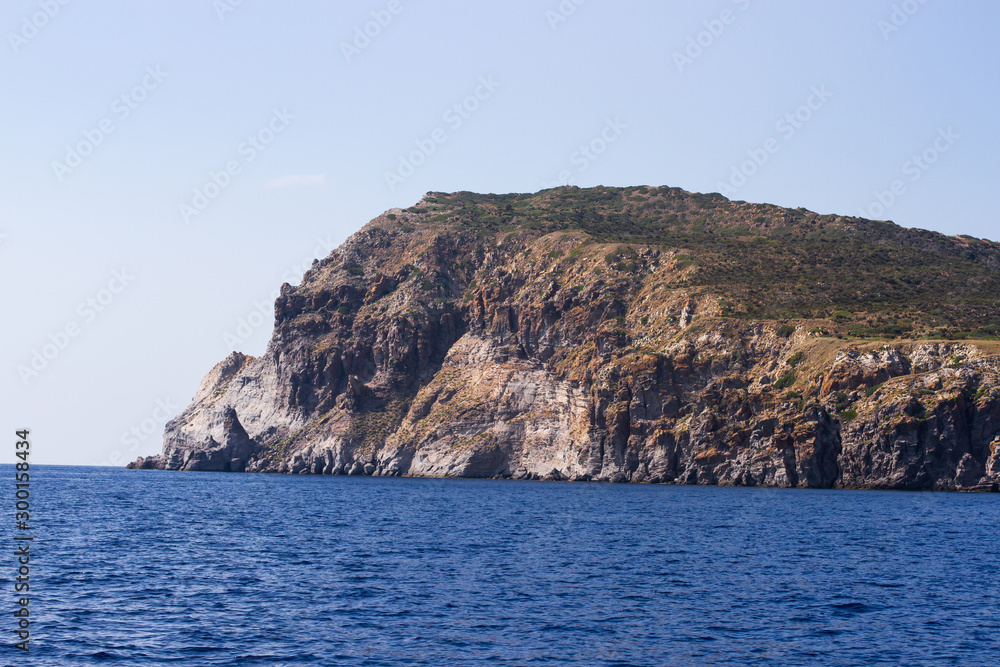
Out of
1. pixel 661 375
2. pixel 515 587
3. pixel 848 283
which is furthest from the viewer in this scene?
pixel 848 283

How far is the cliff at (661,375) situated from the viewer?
117m

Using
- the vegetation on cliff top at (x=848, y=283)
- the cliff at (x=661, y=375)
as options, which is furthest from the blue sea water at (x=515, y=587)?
the vegetation on cliff top at (x=848, y=283)

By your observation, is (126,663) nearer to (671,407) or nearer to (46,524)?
(46,524)

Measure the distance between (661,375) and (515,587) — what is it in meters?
96.3

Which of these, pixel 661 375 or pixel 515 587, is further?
pixel 661 375

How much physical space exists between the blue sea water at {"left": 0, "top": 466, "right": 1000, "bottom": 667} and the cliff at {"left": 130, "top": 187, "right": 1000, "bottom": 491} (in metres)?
30.0

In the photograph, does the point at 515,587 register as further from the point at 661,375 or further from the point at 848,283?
the point at 848,283

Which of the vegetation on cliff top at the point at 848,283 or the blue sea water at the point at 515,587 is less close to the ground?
the vegetation on cliff top at the point at 848,283

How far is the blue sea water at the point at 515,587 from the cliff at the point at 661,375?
3004cm


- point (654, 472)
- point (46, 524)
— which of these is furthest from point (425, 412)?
point (46, 524)

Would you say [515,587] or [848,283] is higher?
[848,283]

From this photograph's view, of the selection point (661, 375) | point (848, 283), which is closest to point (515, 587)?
point (661, 375)

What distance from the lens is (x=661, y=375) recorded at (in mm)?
139000

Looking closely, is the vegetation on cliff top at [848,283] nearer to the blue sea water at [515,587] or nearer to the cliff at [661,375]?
the cliff at [661,375]
